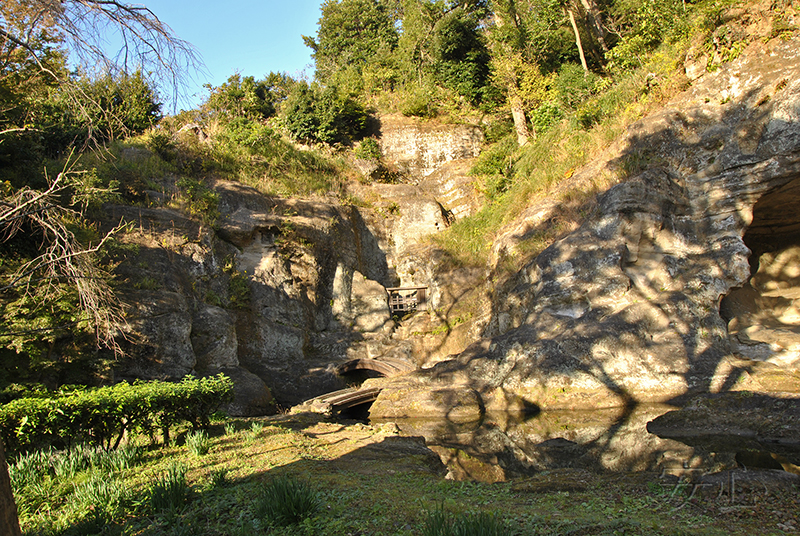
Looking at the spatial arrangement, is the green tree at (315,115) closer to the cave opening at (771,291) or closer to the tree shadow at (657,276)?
the tree shadow at (657,276)

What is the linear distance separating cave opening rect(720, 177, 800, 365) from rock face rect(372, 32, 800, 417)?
0.17ft

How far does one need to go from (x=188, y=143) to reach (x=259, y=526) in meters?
19.7

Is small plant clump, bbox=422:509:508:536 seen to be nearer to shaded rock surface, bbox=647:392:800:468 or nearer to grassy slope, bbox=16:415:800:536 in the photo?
A: grassy slope, bbox=16:415:800:536

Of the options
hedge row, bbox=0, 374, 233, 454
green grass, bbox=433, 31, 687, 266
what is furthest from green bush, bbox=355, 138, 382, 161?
hedge row, bbox=0, 374, 233, 454

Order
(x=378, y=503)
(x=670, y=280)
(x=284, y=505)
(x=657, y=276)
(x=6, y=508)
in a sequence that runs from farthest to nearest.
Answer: (x=657, y=276) → (x=670, y=280) → (x=378, y=503) → (x=284, y=505) → (x=6, y=508)

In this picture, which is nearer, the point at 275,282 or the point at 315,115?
the point at 275,282

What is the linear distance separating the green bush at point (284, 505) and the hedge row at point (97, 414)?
10.5 ft

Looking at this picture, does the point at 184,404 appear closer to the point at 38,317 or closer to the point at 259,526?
the point at 38,317

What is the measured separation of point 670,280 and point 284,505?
10968 mm

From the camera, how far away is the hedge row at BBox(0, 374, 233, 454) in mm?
5180

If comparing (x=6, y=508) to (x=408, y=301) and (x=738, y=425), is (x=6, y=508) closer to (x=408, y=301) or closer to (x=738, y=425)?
(x=738, y=425)

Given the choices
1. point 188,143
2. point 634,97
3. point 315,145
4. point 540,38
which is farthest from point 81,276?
point 540,38

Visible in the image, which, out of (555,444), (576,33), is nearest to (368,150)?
(576,33)

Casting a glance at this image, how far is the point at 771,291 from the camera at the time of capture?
14.1 meters
